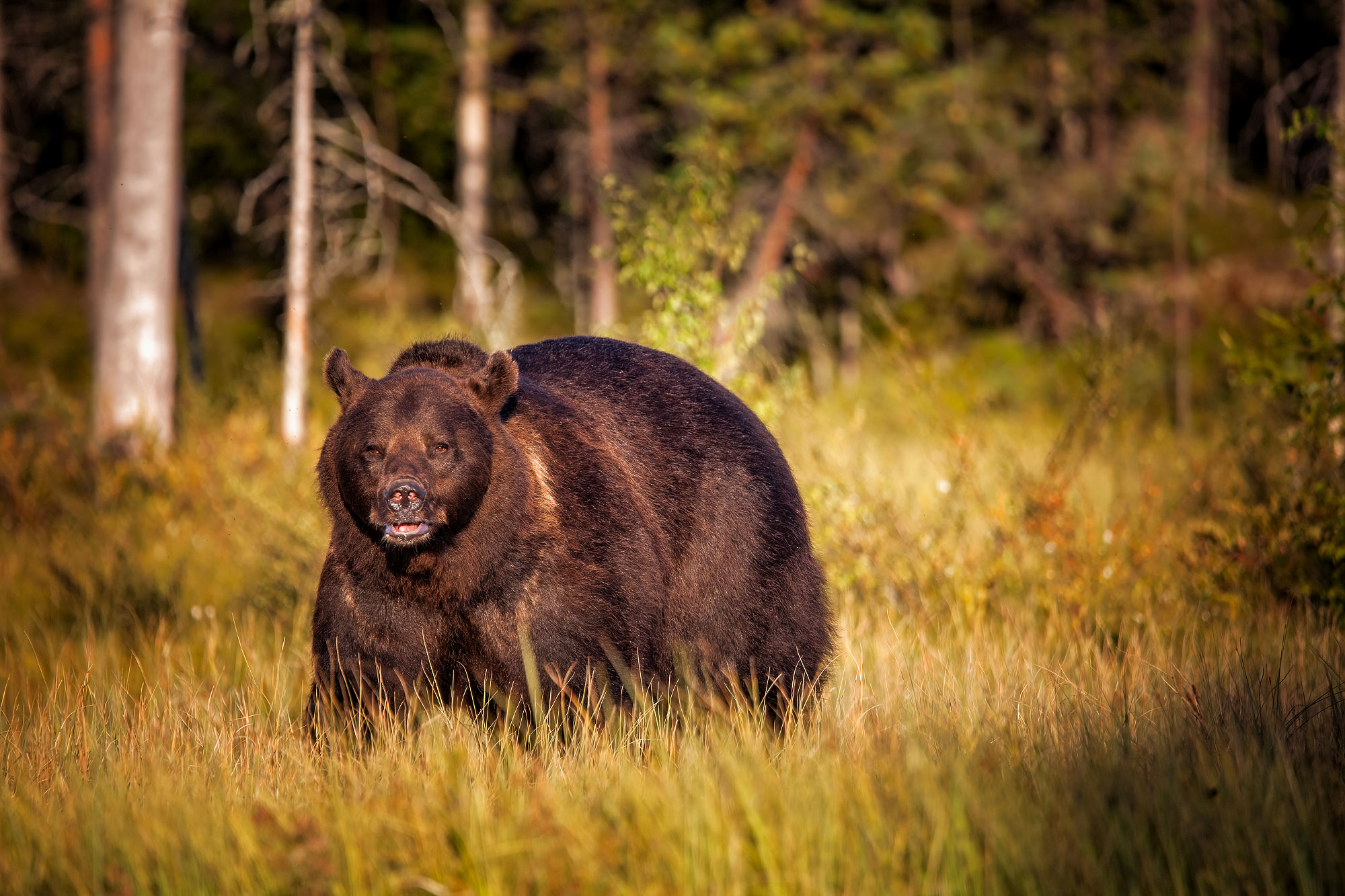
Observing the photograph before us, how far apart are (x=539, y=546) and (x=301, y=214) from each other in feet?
26.4

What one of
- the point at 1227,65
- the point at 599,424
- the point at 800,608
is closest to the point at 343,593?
the point at 599,424

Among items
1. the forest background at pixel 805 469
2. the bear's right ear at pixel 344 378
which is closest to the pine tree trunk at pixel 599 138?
the forest background at pixel 805 469

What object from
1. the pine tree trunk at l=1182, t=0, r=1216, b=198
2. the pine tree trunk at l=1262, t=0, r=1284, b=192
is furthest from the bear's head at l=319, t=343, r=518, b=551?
the pine tree trunk at l=1182, t=0, r=1216, b=198

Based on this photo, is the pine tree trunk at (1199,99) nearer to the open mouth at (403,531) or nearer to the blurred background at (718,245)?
the blurred background at (718,245)

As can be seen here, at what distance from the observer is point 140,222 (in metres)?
11.3

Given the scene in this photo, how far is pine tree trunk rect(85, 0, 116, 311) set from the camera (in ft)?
48.1

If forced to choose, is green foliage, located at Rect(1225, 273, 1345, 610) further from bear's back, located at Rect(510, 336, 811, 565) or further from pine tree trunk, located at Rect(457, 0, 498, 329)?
pine tree trunk, located at Rect(457, 0, 498, 329)

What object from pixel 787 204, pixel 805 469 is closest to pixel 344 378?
pixel 805 469

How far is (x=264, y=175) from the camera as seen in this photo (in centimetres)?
1183

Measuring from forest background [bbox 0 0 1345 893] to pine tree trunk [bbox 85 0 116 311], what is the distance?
0.12 m

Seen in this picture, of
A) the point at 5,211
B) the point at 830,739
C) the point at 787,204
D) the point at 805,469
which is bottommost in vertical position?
the point at 830,739

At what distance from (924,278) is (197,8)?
15.6 m

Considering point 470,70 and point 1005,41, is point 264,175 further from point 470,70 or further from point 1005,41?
point 1005,41

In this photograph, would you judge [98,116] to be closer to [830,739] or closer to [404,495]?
[404,495]
